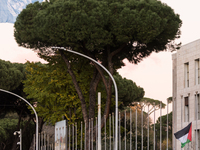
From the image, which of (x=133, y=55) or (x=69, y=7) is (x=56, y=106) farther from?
(x=69, y=7)

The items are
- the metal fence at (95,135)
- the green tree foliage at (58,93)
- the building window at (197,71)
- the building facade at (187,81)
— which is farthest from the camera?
the building window at (197,71)

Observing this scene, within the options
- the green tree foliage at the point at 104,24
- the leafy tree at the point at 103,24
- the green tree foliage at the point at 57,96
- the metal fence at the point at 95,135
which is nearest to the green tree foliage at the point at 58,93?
the green tree foliage at the point at 57,96

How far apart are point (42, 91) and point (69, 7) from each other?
38.3 ft

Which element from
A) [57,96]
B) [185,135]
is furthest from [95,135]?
[185,135]

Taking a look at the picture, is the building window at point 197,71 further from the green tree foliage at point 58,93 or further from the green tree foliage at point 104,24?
the green tree foliage at point 104,24

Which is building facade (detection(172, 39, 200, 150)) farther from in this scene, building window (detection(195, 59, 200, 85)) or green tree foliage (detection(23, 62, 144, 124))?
green tree foliage (detection(23, 62, 144, 124))

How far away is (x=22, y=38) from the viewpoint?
30266 millimetres

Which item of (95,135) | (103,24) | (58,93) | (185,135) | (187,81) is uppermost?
(103,24)

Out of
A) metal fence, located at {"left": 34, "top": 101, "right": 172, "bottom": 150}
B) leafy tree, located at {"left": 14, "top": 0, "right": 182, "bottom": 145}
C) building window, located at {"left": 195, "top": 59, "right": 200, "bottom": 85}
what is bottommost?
metal fence, located at {"left": 34, "top": 101, "right": 172, "bottom": 150}

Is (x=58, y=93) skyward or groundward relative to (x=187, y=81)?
groundward

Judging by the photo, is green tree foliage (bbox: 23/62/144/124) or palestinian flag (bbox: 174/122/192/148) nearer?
palestinian flag (bbox: 174/122/192/148)

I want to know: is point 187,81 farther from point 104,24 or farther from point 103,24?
point 103,24

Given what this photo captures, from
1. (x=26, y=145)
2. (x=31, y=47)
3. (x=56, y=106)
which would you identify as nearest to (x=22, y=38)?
(x=31, y=47)

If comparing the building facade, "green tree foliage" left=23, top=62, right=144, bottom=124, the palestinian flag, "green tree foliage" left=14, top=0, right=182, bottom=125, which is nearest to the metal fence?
the palestinian flag
